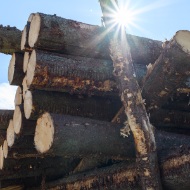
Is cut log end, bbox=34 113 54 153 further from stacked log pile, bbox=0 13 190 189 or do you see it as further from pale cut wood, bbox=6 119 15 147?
pale cut wood, bbox=6 119 15 147

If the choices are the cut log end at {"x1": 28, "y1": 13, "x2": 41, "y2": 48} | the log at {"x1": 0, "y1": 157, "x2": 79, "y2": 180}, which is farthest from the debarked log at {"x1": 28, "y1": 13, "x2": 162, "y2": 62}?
the log at {"x1": 0, "y1": 157, "x2": 79, "y2": 180}

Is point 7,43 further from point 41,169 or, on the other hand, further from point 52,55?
point 41,169

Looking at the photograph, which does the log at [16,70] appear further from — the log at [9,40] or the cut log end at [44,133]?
the cut log end at [44,133]

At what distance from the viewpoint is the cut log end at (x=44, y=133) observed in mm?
3111

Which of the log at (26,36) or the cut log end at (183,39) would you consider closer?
the cut log end at (183,39)

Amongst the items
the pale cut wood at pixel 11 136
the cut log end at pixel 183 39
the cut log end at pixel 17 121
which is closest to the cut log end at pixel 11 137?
the pale cut wood at pixel 11 136

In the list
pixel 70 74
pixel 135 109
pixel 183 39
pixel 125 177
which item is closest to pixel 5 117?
pixel 70 74

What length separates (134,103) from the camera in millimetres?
3225

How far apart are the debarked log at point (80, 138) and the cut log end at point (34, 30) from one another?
1072mm

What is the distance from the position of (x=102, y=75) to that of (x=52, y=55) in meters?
0.65

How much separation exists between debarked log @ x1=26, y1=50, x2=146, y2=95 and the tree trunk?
0.97 metres

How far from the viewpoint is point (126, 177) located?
3.38m

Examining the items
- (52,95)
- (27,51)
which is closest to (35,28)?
(27,51)

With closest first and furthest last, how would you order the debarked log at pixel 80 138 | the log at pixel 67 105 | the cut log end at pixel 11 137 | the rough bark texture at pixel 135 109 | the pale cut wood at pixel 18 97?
the rough bark texture at pixel 135 109, the debarked log at pixel 80 138, the log at pixel 67 105, the cut log end at pixel 11 137, the pale cut wood at pixel 18 97
